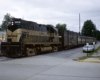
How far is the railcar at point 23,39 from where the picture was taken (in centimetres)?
2400

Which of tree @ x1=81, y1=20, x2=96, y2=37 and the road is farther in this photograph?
tree @ x1=81, y1=20, x2=96, y2=37

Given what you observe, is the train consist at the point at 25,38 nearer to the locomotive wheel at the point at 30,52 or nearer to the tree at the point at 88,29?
the locomotive wheel at the point at 30,52

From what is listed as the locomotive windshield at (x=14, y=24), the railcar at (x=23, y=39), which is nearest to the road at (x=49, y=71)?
the railcar at (x=23, y=39)

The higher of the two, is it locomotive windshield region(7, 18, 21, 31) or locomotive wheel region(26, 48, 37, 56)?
locomotive windshield region(7, 18, 21, 31)

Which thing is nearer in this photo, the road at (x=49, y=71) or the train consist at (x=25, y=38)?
the road at (x=49, y=71)

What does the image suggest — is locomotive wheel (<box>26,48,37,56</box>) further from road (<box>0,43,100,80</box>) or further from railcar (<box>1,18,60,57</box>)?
road (<box>0,43,100,80</box>)

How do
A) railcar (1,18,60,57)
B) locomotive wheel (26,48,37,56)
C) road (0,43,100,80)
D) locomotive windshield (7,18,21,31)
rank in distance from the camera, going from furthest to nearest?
locomotive wheel (26,48,37,56)
locomotive windshield (7,18,21,31)
railcar (1,18,60,57)
road (0,43,100,80)

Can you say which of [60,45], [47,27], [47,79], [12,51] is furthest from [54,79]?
[60,45]

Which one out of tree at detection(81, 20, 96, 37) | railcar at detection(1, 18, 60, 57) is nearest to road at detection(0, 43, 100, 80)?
railcar at detection(1, 18, 60, 57)

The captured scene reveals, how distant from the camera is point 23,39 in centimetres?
2522

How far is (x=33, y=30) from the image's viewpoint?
28094mm

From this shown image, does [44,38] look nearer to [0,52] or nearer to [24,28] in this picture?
[24,28]

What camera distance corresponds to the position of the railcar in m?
24.0

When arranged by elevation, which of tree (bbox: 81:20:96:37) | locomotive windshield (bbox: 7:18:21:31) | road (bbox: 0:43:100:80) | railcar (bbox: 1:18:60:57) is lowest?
road (bbox: 0:43:100:80)
